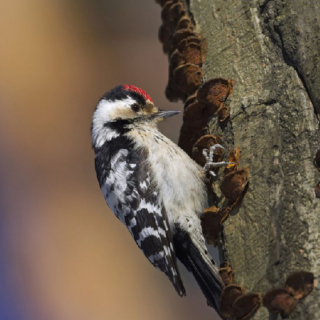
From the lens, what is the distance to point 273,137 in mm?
2584

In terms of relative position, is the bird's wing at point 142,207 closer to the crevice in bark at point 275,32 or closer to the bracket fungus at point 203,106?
the bracket fungus at point 203,106

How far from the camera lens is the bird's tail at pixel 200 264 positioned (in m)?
2.87

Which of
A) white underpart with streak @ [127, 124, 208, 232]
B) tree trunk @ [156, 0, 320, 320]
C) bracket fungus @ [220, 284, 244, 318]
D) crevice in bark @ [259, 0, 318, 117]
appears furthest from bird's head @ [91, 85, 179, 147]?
bracket fungus @ [220, 284, 244, 318]

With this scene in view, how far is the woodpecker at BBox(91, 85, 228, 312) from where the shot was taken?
3.17 metres

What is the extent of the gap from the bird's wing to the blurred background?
281 cm

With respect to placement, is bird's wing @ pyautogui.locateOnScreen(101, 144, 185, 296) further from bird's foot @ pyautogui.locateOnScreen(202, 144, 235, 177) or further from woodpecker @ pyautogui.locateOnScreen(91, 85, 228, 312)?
bird's foot @ pyautogui.locateOnScreen(202, 144, 235, 177)

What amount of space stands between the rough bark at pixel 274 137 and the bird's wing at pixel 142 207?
1.50 feet

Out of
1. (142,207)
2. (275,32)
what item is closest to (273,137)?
(275,32)

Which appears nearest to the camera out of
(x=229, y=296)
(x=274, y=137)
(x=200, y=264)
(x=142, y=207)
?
(x=229, y=296)

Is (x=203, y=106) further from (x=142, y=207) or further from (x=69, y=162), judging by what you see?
(x=69, y=162)

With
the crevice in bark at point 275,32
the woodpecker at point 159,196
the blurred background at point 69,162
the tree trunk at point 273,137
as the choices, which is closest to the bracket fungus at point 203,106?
the tree trunk at point 273,137

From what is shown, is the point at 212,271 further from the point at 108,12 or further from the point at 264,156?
the point at 108,12

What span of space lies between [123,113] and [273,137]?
156 centimetres

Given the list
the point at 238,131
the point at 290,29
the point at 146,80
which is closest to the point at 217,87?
the point at 238,131
